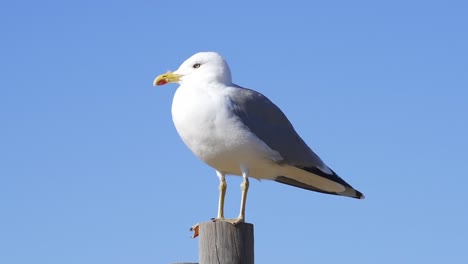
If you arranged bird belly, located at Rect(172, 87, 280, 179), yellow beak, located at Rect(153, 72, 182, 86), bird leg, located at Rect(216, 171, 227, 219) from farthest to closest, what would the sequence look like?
yellow beak, located at Rect(153, 72, 182, 86)
bird leg, located at Rect(216, 171, 227, 219)
bird belly, located at Rect(172, 87, 280, 179)

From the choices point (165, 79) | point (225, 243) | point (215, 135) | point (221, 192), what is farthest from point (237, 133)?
point (225, 243)

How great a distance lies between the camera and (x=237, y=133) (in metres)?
7.95

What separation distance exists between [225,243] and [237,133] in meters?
1.98

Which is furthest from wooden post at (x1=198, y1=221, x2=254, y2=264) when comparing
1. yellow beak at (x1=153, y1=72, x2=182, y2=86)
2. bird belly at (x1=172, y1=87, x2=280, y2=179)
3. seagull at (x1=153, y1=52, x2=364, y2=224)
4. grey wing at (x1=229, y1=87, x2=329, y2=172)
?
yellow beak at (x1=153, y1=72, x2=182, y2=86)

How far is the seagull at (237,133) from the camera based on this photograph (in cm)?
788

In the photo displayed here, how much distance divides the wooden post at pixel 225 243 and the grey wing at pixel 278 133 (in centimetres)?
201

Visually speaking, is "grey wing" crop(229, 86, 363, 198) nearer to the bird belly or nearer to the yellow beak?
the bird belly

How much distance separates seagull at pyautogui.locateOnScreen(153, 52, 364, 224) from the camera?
25.8ft

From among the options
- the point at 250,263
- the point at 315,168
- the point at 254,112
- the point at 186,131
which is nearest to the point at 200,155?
the point at 186,131

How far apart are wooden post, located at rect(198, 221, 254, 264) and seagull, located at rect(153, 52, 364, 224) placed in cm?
110

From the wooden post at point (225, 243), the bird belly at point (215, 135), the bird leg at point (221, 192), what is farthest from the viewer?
the bird leg at point (221, 192)

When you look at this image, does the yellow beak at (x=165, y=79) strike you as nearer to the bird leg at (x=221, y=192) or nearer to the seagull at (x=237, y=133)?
the seagull at (x=237, y=133)

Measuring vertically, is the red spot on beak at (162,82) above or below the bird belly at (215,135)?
above

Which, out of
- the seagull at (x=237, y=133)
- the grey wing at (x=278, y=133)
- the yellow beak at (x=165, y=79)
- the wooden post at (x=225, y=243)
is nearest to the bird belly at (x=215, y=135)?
the seagull at (x=237, y=133)
